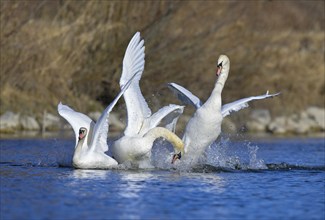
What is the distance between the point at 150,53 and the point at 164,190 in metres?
22.2

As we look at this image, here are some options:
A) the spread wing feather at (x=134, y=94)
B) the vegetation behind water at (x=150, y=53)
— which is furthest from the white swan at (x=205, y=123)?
the vegetation behind water at (x=150, y=53)

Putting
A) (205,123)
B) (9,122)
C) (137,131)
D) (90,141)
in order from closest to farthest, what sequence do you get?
1. (205,123)
2. (90,141)
3. (137,131)
4. (9,122)

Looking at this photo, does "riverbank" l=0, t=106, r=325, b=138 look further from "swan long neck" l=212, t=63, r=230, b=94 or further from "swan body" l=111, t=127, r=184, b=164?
"swan body" l=111, t=127, r=184, b=164

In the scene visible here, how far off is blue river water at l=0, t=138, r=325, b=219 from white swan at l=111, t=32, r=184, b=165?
0.33 m

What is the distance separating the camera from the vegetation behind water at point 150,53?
3278 cm

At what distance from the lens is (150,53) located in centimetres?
3594

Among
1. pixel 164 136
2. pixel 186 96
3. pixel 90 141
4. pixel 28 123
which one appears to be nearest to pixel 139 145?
pixel 164 136

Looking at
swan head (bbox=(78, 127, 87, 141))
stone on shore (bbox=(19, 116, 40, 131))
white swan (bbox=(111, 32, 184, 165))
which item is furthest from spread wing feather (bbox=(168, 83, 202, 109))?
stone on shore (bbox=(19, 116, 40, 131))

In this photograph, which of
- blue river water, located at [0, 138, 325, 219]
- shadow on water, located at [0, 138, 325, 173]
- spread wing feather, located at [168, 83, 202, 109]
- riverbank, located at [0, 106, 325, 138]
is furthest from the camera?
riverbank, located at [0, 106, 325, 138]

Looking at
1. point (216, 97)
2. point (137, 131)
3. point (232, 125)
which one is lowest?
point (137, 131)

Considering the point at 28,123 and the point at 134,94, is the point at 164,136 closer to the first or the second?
the point at 134,94

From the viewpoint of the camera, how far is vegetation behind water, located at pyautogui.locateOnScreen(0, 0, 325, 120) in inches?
1291

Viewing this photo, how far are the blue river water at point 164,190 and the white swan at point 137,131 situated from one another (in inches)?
12.8

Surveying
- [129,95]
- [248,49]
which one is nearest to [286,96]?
[248,49]
